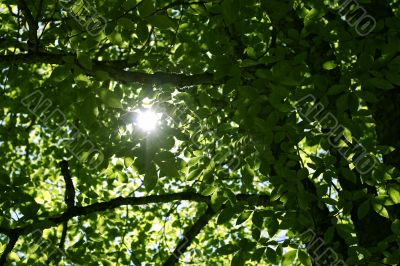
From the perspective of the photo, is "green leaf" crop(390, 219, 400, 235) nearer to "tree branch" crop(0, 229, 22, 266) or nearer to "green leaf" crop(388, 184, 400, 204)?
"green leaf" crop(388, 184, 400, 204)

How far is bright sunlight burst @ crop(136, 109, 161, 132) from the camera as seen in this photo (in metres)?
2.84

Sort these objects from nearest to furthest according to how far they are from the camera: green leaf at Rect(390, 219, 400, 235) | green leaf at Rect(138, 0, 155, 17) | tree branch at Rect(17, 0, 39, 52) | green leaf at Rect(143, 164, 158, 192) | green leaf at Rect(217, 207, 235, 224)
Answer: green leaf at Rect(138, 0, 155, 17)
green leaf at Rect(143, 164, 158, 192)
green leaf at Rect(217, 207, 235, 224)
green leaf at Rect(390, 219, 400, 235)
tree branch at Rect(17, 0, 39, 52)

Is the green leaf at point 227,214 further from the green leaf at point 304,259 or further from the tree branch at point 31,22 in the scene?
the tree branch at point 31,22

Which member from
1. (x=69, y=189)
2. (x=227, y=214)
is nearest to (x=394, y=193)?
(x=227, y=214)

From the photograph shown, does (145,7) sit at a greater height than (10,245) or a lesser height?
greater

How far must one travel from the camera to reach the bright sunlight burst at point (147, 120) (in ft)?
9.32

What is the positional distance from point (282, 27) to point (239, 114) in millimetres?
2499

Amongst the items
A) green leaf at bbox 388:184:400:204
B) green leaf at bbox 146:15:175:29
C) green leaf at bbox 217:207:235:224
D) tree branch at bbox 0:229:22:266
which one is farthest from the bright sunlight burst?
green leaf at bbox 388:184:400:204

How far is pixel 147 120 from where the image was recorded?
2.97m

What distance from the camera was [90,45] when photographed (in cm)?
294

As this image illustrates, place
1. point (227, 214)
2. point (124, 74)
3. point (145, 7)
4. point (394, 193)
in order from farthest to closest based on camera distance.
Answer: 1. point (124, 74)
2. point (394, 193)
3. point (227, 214)
4. point (145, 7)

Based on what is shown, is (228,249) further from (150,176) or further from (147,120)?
(147,120)

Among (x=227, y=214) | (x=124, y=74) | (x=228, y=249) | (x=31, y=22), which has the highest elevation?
(x=31, y=22)

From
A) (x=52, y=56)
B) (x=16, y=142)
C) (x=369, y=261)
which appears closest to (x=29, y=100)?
(x=16, y=142)
